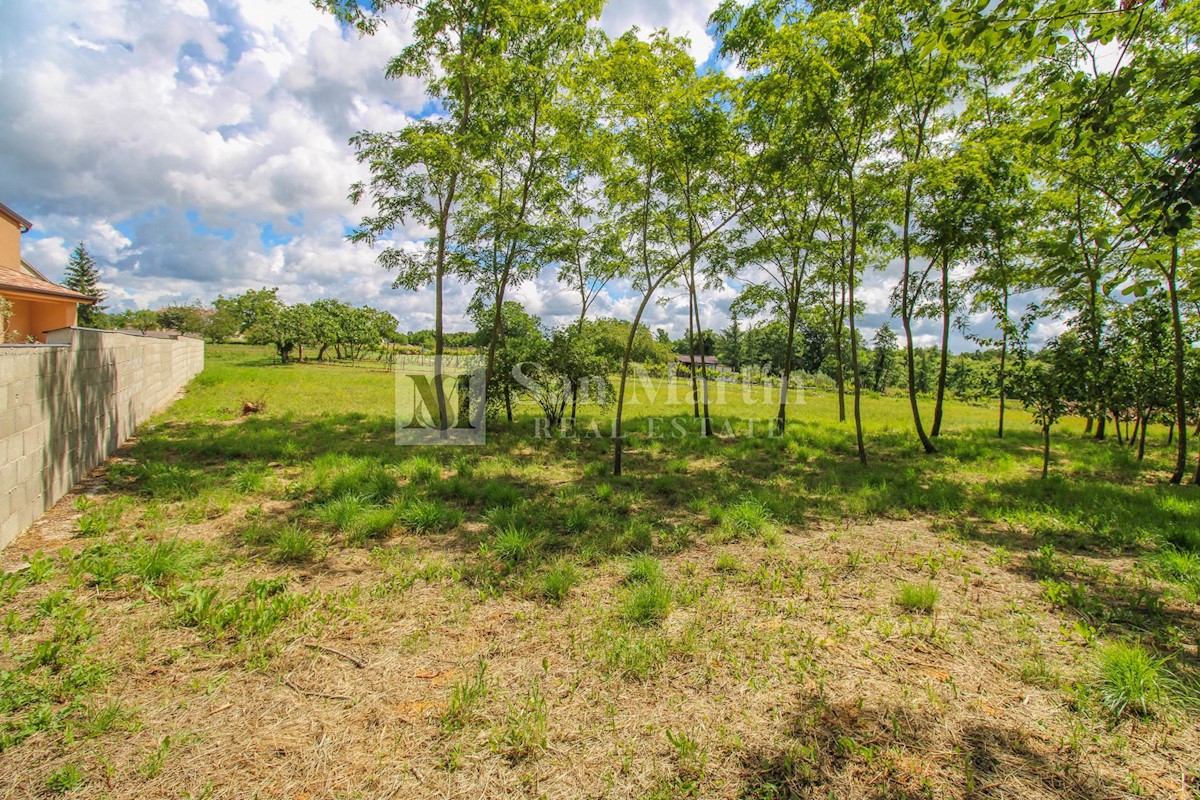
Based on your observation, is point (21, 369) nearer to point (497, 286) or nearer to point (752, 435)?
point (497, 286)

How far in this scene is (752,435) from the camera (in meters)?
11.6

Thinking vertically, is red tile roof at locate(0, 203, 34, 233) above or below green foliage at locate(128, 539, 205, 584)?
above

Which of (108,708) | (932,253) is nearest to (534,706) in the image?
(108,708)

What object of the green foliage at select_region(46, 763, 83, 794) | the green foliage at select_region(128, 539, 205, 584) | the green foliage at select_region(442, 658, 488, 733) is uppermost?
the green foliage at select_region(128, 539, 205, 584)

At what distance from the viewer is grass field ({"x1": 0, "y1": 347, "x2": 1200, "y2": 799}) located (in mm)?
2043

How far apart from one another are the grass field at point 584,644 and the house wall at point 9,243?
26092 mm

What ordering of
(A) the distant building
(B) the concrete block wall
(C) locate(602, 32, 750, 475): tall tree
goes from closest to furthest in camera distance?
(B) the concrete block wall < (C) locate(602, 32, 750, 475): tall tree < (A) the distant building

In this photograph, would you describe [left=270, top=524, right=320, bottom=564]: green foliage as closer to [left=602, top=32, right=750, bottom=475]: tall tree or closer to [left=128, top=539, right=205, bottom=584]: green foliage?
[left=128, top=539, right=205, bottom=584]: green foliage

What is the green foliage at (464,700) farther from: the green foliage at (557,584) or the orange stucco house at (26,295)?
the orange stucco house at (26,295)

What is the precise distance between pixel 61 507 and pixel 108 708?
4.04m

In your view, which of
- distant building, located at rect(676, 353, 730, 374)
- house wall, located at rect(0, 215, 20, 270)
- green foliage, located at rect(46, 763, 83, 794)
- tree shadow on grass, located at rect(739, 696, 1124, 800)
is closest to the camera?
green foliage, located at rect(46, 763, 83, 794)

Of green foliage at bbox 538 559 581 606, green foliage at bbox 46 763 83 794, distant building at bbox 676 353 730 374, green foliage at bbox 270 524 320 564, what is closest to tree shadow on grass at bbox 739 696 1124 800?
green foliage at bbox 538 559 581 606

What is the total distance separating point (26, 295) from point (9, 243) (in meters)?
9.93
